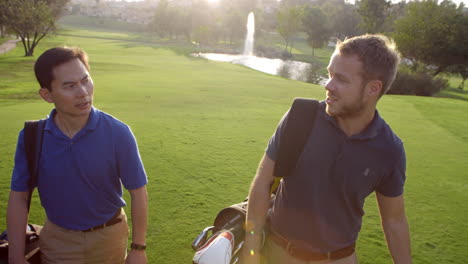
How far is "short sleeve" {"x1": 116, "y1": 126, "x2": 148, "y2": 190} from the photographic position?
2.51 metres

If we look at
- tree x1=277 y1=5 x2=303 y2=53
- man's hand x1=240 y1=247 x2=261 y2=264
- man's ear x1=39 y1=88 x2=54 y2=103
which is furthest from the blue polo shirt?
tree x1=277 y1=5 x2=303 y2=53

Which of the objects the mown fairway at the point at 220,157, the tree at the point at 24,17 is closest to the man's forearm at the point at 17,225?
the mown fairway at the point at 220,157

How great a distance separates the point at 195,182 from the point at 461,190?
15.1 feet

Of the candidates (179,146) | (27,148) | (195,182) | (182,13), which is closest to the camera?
(27,148)

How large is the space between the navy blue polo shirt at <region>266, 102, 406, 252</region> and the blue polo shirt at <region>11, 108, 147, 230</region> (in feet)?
3.69

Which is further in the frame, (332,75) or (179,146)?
(179,146)

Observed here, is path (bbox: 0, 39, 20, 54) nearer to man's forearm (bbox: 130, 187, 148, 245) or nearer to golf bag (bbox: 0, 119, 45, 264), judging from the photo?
golf bag (bbox: 0, 119, 45, 264)

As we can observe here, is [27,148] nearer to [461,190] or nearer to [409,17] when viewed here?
[461,190]

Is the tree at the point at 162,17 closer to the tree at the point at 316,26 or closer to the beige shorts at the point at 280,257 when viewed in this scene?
the tree at the point at 316,26

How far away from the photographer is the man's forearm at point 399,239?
245 cm

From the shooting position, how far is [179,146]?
6887 mm

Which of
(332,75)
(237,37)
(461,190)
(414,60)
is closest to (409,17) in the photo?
(414,60)

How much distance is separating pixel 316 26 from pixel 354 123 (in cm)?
8798

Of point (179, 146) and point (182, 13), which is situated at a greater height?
point (182, 13)
